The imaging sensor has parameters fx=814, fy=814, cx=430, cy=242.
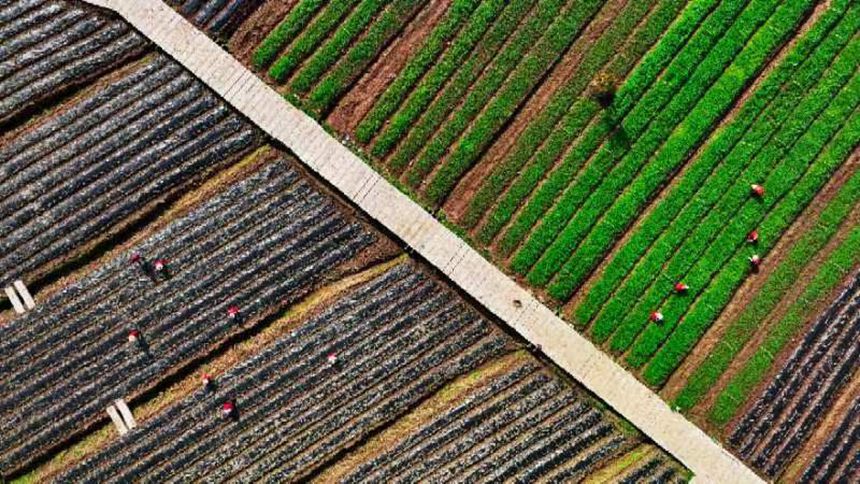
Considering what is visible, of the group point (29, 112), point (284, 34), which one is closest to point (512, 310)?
point (284, 34)

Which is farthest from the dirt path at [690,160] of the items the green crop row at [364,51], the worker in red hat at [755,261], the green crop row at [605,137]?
the green crop row at [364,51]

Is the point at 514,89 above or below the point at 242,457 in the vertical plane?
above

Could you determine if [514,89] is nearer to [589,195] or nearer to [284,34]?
[589,195]

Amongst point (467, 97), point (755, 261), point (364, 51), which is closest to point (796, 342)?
point (755, 261)

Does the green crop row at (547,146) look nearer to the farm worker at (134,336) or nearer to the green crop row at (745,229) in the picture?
the green crop row at (745,229)

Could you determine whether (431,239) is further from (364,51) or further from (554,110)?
(364,51)

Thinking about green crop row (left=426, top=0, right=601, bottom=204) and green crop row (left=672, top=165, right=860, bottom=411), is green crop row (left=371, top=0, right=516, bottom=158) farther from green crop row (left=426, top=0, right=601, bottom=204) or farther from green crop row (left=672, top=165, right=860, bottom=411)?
green crop row (left=672, top=165, right=860, bottom=411)
